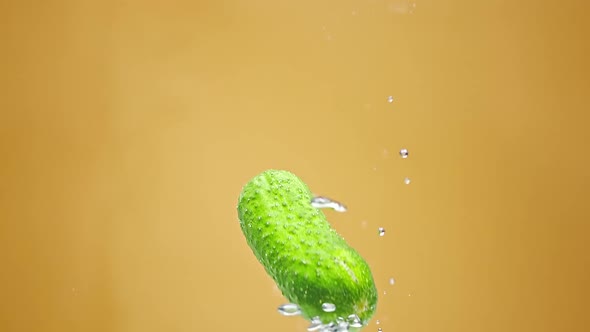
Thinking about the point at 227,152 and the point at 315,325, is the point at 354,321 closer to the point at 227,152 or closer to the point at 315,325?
the point at 315,325

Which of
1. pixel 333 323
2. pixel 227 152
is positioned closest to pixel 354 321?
pixel 333 323

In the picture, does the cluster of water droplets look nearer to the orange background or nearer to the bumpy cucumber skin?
the bumpy cucumber skin

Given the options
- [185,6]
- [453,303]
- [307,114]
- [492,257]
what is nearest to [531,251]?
[492,257]

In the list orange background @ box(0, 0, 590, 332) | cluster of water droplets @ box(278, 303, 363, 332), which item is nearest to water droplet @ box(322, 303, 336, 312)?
cluster of water droplets @ box(278, 303, 363, 332)

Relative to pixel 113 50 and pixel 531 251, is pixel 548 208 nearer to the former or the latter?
pixel 531 251

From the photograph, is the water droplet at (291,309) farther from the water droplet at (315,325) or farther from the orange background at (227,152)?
the orange background at (227,152)

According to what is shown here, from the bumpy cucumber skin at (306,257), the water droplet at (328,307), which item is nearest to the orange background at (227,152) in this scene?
the bumpy cucumber skin at (306,257)
